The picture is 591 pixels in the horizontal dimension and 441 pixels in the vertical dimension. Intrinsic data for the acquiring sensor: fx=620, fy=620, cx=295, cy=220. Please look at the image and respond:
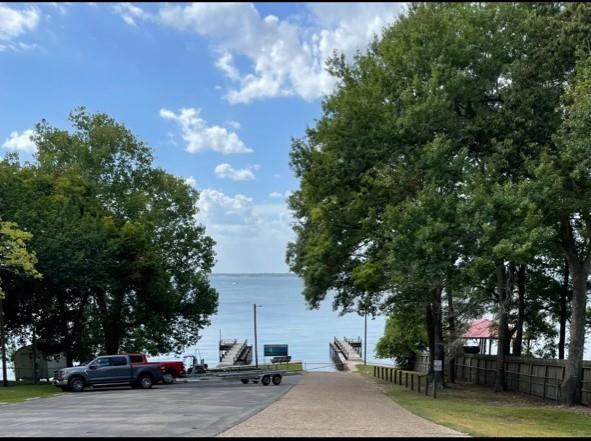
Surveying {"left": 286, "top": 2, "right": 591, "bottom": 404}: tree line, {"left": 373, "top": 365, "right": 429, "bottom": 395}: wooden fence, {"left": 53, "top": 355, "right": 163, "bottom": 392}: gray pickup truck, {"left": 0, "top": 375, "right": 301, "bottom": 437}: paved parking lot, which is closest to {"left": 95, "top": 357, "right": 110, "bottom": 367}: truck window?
{"left": 53, "top": 355, "right": 163, "bottom": 392}: gray pickup truck

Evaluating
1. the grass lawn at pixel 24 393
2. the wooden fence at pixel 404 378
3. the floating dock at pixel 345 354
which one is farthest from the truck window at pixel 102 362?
the floating dock at pixel 345 354

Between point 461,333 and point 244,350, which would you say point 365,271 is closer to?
point 461,333

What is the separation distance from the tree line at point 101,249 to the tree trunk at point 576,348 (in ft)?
70.5

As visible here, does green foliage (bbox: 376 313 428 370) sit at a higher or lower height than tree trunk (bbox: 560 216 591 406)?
lower

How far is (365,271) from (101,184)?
91.2 ft

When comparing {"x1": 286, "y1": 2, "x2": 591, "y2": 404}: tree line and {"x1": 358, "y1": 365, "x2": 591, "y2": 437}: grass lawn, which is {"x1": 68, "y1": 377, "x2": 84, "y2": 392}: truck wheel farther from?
{"x1": 358, "y1": 365, "x2": 591, "y2": 437}: grass lawn

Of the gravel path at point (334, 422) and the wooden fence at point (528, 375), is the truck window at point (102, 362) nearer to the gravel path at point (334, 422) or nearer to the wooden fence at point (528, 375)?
the gravel path at point (334, 422)

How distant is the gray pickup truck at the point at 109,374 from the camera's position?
27.5m

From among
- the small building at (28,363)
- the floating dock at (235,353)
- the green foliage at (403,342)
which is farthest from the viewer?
the floating dock at (235,353)

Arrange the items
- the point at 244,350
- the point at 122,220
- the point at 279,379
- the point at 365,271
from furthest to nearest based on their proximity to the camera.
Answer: the point at 244,350 < the point at 122,220 < the point at 279,379 < the point at 365,271

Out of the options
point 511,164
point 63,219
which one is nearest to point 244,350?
point 63,219

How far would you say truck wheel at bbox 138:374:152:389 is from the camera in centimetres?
2881

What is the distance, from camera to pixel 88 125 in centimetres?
4819

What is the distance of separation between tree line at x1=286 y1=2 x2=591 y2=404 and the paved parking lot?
8002 millimetres
